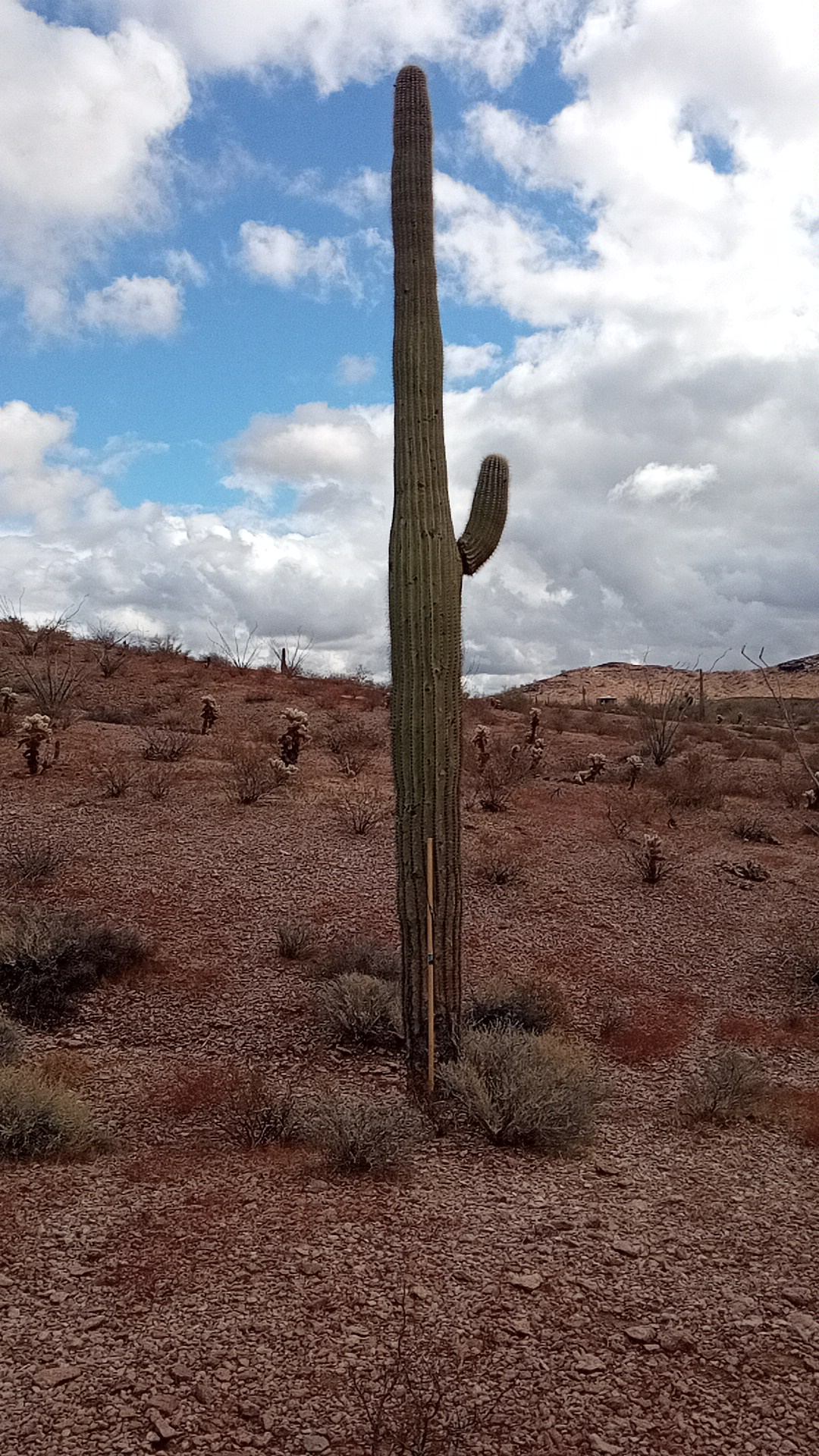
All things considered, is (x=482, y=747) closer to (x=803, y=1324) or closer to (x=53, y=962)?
(x=53, y=962)

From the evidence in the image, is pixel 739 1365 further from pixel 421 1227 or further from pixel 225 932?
pixel 225 932

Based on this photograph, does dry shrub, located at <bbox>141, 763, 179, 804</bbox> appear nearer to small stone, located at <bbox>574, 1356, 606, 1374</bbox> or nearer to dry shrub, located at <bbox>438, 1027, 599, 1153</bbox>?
dry shrub, located at <bbox>438, 1027, 599, 1153</bbox>

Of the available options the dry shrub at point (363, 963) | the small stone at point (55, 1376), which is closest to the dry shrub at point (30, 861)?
the dry shrub at point (363, 963)

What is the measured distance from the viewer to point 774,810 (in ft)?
→ 46.1

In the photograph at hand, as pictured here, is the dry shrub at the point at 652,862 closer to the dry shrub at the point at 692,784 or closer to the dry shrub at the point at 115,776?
the dry shrub at the point at 692,784

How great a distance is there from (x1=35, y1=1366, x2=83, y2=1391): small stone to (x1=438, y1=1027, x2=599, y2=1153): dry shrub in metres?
2.50

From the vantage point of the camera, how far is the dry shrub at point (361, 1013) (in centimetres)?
681

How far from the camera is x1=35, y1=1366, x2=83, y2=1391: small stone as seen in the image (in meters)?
3.16

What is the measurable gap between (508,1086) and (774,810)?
389 inches

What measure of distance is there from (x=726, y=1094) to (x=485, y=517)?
12.8ft

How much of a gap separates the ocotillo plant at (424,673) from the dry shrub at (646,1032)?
1.57 m

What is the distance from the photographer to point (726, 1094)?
5805mm

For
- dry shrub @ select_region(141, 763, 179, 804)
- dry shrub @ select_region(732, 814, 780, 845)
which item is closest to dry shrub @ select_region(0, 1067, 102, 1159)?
dry shrub @ select_region(141, 763, 179, 804)

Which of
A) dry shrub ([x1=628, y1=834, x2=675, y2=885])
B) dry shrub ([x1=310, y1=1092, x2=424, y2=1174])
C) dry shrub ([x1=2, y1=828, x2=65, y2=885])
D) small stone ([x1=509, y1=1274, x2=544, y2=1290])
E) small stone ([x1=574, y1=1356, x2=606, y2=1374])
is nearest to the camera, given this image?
small stone ([x1=574, y1=1356, x2=606, y2=1374])
